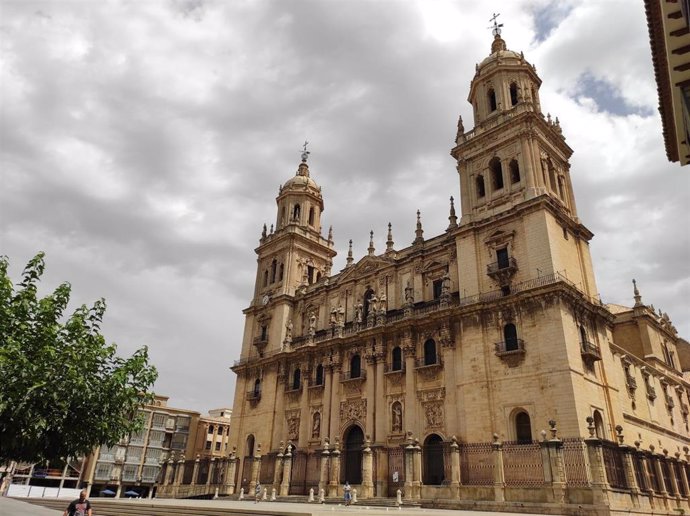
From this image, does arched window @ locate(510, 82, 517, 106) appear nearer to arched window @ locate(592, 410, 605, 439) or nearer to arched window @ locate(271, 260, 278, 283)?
arched window @ locate(592, 410, 605, 439)

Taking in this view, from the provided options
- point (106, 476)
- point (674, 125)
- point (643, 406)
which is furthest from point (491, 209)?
point (106, 476)

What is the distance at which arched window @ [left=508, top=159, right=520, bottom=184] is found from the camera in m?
28.8

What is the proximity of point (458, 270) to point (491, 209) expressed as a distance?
385 centimetres

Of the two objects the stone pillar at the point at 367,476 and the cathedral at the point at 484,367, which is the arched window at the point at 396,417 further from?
the stone pillar at the point at 367,476

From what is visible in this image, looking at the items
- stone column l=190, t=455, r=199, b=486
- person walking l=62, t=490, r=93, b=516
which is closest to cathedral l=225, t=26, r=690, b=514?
stone column l=190, t=455, r=199, b=486

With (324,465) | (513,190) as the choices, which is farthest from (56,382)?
(513,190)

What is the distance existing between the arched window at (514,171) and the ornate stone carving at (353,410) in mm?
14771

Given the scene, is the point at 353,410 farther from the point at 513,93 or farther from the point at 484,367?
the point at 513,93

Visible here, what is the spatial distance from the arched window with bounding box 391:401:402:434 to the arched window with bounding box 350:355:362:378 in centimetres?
347

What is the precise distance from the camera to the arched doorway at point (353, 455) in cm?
2848

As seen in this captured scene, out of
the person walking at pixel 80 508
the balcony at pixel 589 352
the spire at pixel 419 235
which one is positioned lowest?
the person walking at pixel 80 508

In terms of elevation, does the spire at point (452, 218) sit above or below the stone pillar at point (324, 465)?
above

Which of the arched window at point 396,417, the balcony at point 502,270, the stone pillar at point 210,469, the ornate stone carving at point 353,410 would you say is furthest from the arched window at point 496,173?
the stone pillar at point 210,469

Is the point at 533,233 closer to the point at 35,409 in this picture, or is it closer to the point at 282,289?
the point at 282,289
